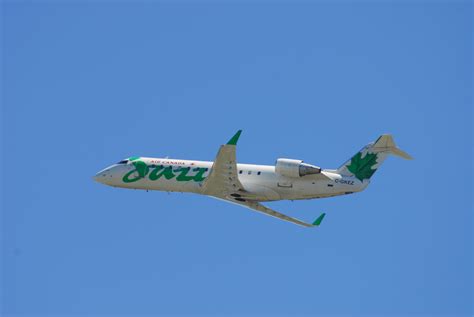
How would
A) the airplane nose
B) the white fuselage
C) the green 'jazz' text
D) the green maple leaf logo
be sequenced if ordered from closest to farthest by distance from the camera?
1. the white fuselage
2. the green maple leaf logo
3. the green 'jazz' text
4. the airplane nose

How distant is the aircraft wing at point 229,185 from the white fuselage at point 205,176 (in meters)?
0.78

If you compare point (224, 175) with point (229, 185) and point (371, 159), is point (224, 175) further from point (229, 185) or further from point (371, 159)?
point (371, 159)

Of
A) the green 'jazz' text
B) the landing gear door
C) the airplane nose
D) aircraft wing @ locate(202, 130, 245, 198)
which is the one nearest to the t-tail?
the landing gear door

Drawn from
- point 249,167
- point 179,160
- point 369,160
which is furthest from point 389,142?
point 179,160

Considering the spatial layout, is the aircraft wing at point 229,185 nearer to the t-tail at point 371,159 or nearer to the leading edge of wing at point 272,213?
the leading edge of wing at point 272,213

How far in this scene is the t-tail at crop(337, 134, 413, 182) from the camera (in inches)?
1793

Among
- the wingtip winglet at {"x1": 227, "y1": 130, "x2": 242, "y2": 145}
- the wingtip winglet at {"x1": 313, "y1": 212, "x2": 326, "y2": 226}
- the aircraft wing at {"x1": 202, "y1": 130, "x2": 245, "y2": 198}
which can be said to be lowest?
the wingtip winglet at {"x1": 313, "y1": 212, "x2": 326, "y2": 226}

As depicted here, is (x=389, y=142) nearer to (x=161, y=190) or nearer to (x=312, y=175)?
(x=312, y=175)

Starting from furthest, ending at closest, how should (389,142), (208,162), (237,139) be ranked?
(208,162)
(389,142)
(237,139)

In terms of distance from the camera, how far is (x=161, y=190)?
49.9 metres

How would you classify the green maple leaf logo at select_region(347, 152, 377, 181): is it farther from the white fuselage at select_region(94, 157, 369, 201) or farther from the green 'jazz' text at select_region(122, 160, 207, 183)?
the green 'jazz' text at select_region(122, 160, 207, 183)

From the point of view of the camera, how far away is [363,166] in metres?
45.6

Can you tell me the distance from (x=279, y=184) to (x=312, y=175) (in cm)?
208

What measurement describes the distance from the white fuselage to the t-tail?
451mm
